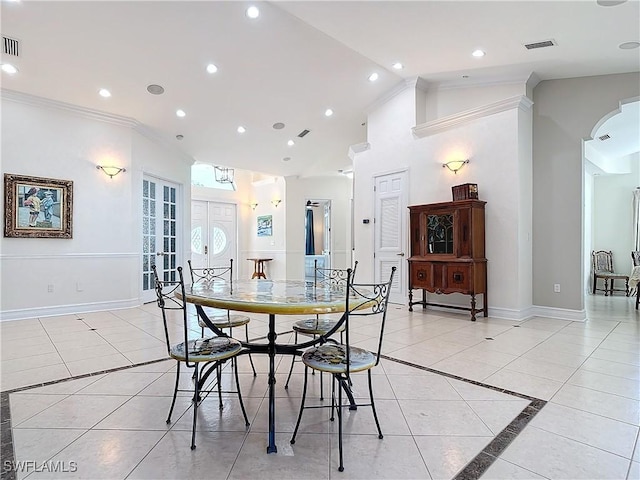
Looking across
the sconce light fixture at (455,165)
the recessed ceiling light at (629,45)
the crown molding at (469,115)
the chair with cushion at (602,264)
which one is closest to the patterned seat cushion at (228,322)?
the sconce light fixture at (455,165)

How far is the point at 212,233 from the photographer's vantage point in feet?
33.3

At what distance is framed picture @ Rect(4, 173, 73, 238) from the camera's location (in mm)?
4719

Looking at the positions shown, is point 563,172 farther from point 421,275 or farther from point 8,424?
point 8,424

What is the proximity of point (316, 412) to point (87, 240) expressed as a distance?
4892 mm

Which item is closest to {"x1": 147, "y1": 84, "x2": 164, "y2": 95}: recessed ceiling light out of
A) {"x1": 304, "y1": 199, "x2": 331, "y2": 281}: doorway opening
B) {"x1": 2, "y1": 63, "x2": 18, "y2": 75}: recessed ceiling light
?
{"x1": 2, "y1": 63, "x2": 18, "y2": 75}: recessed ceiling light

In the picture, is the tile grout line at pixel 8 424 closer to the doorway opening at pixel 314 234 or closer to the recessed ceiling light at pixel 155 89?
the recessed ceiling light at pixel 155 89

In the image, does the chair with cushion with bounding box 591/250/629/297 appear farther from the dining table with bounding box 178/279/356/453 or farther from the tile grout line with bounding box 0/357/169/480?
the tile grout line with bounding box 0/357/169/480

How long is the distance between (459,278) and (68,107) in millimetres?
6084

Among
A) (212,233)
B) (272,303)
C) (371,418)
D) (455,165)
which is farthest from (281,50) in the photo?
(212,233)

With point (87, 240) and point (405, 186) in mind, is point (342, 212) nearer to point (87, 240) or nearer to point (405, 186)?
point (405, 186)

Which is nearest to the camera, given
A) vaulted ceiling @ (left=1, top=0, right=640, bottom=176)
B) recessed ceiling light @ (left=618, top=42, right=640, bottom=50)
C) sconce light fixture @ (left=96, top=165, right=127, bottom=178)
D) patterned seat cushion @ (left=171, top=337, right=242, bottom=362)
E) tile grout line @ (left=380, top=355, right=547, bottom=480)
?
tile grout line @ (left=380, top=355, right=547, bottom=480)

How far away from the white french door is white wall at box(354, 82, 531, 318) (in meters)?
6.29

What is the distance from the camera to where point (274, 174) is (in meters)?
9.20

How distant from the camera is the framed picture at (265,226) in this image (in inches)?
398
